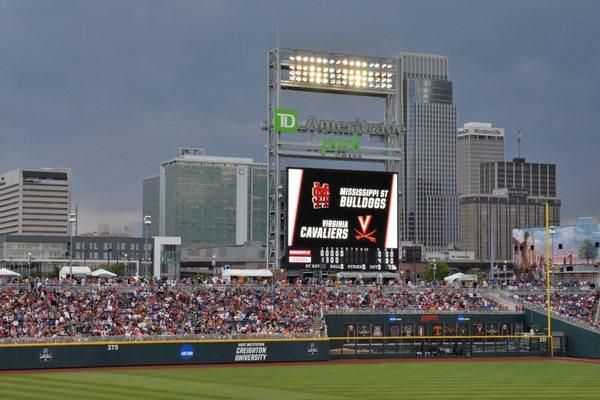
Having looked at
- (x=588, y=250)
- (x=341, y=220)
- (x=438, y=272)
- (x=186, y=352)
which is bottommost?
(x=186, y=352)

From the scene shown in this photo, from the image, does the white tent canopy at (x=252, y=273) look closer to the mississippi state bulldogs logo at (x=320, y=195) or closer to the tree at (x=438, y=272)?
the mississippi state bulldogs logo at (x=320, y=195)

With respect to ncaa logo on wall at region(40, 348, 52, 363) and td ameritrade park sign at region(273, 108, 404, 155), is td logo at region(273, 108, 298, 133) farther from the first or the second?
ncaa logo on wall at region(40, 348, 52, 363)

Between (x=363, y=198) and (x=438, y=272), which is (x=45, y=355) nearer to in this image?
(x=363, y=198)

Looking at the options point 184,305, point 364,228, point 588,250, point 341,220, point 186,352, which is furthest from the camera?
point 588,250

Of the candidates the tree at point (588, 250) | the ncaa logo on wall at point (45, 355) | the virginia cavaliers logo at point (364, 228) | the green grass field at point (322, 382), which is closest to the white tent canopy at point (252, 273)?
the virginia cavaliers logo at point (364, 228)

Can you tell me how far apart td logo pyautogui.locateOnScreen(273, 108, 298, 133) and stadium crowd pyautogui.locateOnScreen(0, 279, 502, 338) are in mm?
10758

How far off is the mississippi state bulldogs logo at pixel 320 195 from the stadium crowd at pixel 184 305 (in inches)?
216

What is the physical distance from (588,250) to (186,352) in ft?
346

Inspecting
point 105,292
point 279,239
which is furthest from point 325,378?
point 279,239

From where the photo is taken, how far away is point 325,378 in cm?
4144

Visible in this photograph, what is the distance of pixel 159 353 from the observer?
49.9m

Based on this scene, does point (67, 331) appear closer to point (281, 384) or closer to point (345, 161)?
point (281, 384)

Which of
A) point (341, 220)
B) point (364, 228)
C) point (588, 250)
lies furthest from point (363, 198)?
point (588, 250)

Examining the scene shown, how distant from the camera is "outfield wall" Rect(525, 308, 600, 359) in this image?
57.3 meters
